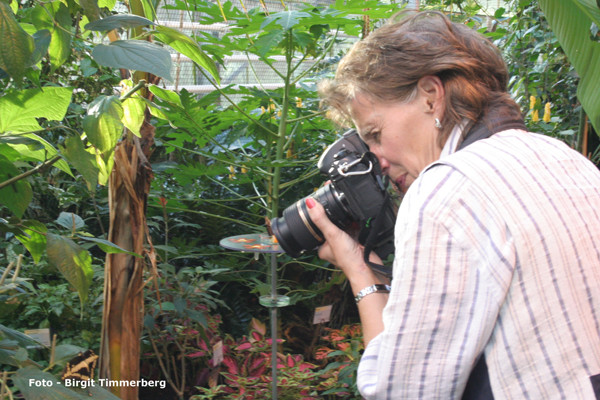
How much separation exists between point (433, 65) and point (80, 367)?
75 cm

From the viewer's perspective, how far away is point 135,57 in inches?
29.4

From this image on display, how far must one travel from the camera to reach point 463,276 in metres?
0.81

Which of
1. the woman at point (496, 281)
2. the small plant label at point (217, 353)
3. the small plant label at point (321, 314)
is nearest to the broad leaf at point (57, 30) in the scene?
the woman at point (496, 281)

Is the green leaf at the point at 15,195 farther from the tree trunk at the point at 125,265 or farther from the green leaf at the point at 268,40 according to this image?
the green leaf at the point at 268,40

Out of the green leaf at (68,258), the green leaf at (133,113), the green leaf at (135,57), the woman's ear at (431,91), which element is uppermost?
the green leaf at (135,57)

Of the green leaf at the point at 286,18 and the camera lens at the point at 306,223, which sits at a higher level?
the green leaf at the point at 286,18

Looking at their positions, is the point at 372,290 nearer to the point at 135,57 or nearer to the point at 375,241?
the point at 375,241

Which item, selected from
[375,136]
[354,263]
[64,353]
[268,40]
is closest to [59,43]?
[64,353]

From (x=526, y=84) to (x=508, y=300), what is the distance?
220 cm

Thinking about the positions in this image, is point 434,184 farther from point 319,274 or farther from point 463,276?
point 319,274

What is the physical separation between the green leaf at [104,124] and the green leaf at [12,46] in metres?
0.14

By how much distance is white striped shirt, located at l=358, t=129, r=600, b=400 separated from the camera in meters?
0.81

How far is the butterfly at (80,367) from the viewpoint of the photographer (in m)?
0.89

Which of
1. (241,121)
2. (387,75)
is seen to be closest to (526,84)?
(241,121)
